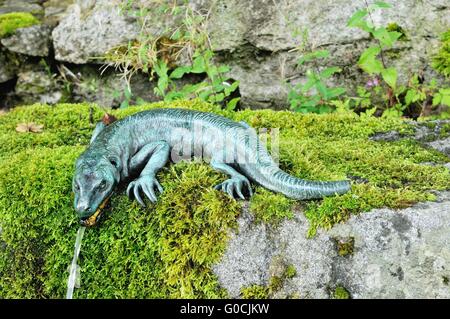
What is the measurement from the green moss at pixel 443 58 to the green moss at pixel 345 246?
12.8 feet

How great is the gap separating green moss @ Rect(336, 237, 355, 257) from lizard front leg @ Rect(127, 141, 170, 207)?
3.90 feet

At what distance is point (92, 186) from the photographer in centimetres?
→ 317

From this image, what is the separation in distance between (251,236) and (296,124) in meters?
1.92

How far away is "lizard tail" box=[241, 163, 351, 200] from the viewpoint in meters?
3.22

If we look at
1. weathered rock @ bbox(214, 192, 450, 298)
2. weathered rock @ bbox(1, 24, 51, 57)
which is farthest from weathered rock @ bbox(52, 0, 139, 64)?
weathered rock @ bbox(214, 192, 450, 298)

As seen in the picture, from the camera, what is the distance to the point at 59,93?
7680 millimetres

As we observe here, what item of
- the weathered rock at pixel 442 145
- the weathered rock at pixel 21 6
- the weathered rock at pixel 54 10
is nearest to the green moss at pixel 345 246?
the weathered rock at pixel 442 145

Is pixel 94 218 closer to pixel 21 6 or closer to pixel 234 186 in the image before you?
pixel 234 186

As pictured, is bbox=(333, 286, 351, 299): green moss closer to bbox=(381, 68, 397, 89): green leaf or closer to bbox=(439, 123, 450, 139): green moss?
bbox=(439, 123, 450, 139): green moss

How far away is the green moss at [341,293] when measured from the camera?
3.01m

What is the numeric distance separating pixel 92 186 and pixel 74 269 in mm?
615

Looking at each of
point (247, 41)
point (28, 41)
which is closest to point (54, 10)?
point (28, 41)
